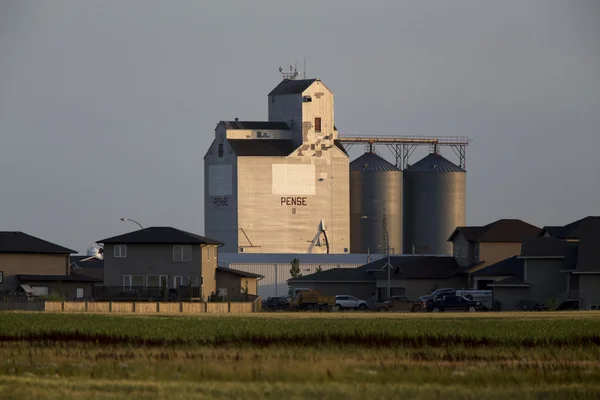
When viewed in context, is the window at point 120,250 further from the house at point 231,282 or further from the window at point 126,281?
the house at point 231,282

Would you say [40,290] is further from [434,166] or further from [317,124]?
[434,166]

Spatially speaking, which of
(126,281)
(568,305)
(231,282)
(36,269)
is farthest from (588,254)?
(36,269)

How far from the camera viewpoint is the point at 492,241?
11912 centimetres

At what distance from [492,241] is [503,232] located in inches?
73.5

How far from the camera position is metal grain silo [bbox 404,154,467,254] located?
148 m

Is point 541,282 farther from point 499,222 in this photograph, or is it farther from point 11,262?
point 11,262

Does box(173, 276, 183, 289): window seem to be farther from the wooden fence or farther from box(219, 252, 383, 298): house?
box(219, 252, 383, 298): house

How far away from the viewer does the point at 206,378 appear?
36.3 m

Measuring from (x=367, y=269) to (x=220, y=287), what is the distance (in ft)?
63.3

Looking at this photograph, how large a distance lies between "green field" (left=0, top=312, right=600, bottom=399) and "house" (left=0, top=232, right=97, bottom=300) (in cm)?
3903

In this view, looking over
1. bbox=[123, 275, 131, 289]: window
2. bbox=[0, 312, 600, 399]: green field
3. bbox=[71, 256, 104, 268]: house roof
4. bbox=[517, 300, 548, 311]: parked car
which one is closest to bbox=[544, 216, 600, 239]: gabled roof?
bbox=[517, 300, 548, 311]: parked car

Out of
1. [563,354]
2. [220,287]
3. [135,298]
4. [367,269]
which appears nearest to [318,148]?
[367,269]

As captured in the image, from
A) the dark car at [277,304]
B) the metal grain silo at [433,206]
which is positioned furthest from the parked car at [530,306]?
the metal grain silo at [433,206]

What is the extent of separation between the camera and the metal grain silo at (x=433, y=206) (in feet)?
486
